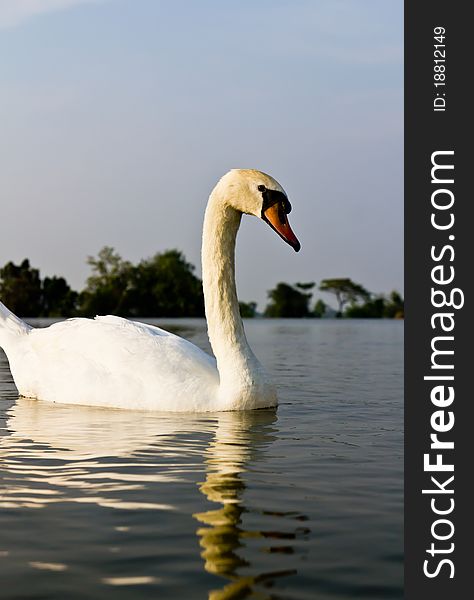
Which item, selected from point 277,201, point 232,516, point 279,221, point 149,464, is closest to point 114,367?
point 279,221

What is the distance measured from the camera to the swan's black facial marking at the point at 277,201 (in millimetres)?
9336

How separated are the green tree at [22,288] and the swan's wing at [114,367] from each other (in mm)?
90930

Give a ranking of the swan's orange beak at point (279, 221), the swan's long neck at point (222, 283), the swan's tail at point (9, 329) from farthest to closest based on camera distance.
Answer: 1. the swan's tail at point (9, 329)
2. the swan's long neck at point (222, 283)
3. the swan's orange beak at point (279, 221)

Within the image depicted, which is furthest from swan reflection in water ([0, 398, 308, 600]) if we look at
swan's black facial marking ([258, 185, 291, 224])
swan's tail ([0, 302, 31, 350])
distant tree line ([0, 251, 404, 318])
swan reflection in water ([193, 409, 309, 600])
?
distant tree line ([0, 251, 404, 318])

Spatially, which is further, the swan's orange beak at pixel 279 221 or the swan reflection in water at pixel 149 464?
the swan's orange beak at pixel 279 221

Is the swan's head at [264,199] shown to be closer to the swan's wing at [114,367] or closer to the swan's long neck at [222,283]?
the swan's long neck at [222,283]

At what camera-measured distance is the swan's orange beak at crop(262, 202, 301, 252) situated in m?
9.25

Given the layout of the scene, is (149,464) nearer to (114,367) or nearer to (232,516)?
(232,516)

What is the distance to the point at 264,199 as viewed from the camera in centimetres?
938

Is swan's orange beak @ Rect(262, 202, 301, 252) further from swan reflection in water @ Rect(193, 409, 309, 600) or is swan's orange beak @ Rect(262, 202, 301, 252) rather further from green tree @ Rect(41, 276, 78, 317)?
green tree @ Rect(41, 276, 78, 317)

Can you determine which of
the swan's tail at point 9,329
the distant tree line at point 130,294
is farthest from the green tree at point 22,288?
the swan's tail at point 9,329

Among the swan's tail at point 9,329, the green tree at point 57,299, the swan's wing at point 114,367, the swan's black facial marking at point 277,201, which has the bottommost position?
the swan's wing at point 114,367

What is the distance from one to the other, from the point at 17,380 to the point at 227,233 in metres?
3.05

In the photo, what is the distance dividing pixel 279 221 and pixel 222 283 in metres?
1.04
